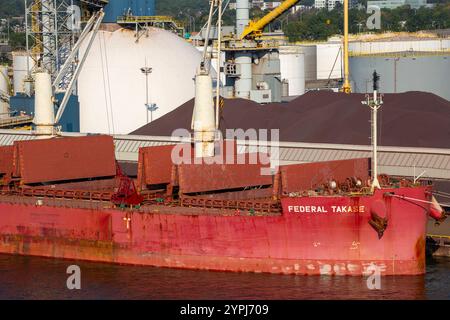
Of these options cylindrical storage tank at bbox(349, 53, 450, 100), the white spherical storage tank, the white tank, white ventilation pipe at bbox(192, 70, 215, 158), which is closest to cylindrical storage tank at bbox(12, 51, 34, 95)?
the white spherical storage tank

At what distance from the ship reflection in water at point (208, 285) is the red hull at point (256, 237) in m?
0.51

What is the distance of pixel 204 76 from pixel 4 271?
10.1 meters

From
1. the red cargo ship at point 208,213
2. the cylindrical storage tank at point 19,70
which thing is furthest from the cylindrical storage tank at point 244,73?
the red cargo ship at point 208,213

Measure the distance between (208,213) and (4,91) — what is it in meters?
41.1

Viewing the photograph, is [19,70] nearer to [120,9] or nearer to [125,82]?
[120,9]

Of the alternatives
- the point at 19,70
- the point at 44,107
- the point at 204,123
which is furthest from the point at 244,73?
the point at 204,123

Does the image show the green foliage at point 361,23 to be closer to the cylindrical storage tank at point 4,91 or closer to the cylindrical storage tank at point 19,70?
the cylindrical storage tank at point 19,70

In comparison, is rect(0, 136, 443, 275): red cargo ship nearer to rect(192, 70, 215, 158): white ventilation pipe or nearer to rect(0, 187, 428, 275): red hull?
rect(0, 187, 428, 275): red hull

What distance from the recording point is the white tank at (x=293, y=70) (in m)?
83.9

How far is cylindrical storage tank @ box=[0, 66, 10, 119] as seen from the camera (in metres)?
73.2

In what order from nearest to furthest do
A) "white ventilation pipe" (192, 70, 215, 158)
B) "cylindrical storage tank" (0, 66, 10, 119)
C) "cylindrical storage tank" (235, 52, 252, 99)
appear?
"white ventilation pipe" (192, 70, 215, 158) → "cylindrical storage tank" (235, 52, 252, 99) → "cylindrical storage tank" (0, 66, 10, 119)

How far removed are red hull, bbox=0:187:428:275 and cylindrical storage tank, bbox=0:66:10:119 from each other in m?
29.2

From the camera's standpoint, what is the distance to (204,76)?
41250 millimetres

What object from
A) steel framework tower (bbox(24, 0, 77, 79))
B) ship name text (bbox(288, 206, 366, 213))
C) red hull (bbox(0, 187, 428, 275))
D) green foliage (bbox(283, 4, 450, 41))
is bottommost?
red hull (bbox(0, 187, 428, 275))
